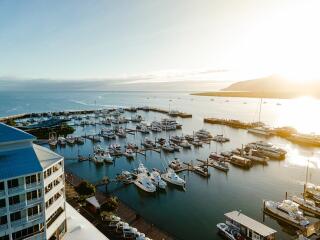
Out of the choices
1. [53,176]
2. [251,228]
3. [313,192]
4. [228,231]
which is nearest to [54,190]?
[53,176]

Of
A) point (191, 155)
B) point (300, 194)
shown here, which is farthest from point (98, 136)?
point (300, 194)

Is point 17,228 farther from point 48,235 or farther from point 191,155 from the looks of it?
point 191,155

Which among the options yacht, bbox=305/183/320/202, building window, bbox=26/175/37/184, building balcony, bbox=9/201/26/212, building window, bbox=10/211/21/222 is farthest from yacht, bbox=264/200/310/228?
building window, bbox=10/211/21/222

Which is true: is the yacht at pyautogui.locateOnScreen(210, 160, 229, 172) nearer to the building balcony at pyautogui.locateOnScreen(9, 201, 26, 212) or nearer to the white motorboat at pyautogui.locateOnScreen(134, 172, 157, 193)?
the white motorboat at pyautogui.locateOnScreen(134, 172, 157, 193)

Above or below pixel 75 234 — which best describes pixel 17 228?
above

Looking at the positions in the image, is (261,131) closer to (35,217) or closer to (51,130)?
(51,130)

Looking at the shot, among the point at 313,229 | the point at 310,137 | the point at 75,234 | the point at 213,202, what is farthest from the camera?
the point at 310,137
